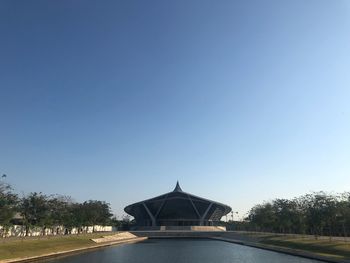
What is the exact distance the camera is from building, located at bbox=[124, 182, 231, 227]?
555ft

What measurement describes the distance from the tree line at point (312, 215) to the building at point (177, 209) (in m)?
70.0

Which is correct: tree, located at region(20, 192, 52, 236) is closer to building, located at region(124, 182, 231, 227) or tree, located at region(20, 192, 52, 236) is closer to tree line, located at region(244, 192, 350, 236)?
tree line, located at region(244, 192, 350, 236)

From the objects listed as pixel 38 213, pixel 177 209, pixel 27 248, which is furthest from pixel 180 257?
pixel 177 209

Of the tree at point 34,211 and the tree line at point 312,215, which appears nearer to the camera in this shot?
the tree line at point 312,215

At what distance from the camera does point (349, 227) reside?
73.9 metres

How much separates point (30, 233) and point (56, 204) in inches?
329

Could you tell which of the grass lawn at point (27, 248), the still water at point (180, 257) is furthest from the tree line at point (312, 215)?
the grass lawn at point (27, 248)

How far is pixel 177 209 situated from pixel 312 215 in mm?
113648

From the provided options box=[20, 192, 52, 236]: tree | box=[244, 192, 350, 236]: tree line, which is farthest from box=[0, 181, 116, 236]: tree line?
box=[244, 192, 350, 236]: tree line

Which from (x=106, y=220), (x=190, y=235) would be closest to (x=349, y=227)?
(x=190, y=235)

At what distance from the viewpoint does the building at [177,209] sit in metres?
169

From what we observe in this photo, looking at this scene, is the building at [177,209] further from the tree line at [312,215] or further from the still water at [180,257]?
the still water at [180,257]

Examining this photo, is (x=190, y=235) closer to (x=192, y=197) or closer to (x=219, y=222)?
(x=192, y=197)

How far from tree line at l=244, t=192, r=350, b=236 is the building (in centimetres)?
6997
